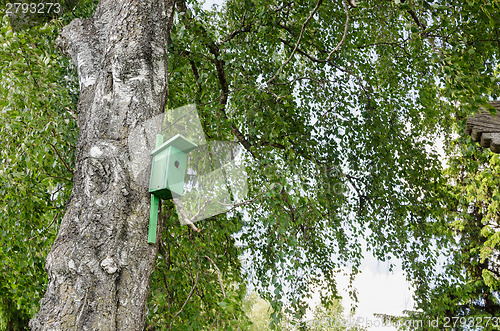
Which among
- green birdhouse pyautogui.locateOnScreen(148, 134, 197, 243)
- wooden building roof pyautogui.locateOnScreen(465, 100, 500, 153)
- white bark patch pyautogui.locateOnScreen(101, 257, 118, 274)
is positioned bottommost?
white bark patch pyautogui.locateOnScreen(101, 257, 118, 274)

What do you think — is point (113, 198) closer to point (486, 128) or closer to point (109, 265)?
point (109, 265)

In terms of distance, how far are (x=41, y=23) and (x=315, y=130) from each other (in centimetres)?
243

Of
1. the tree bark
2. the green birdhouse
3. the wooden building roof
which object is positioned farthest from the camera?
the wooden building roof

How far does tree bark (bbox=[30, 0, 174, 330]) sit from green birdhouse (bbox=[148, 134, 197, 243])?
31 millimetres

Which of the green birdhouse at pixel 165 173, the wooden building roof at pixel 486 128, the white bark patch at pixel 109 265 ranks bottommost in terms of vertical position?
the white bark patch at pixel 109 265

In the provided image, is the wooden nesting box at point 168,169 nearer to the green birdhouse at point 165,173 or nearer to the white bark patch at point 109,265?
the green birdhouse at point 165,173

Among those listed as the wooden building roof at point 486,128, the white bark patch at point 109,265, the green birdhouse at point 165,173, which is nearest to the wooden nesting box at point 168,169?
the green birdhouse at point 165,173

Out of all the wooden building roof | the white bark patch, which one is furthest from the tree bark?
the wooden building roof

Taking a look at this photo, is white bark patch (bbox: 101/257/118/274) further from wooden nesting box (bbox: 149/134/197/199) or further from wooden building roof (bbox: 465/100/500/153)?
wooden building roof (bbox: 465/100/500/153)

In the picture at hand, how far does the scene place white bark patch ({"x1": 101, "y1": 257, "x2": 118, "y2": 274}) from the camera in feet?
4.44

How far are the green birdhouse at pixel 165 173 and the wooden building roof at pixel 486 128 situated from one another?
1.33m

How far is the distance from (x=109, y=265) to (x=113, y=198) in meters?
0.25

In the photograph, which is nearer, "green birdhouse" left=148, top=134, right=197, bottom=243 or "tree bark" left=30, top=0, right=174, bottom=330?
"tree bark" left=30, top=0, right=174, bottom=330

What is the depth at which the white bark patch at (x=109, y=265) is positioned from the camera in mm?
1354
